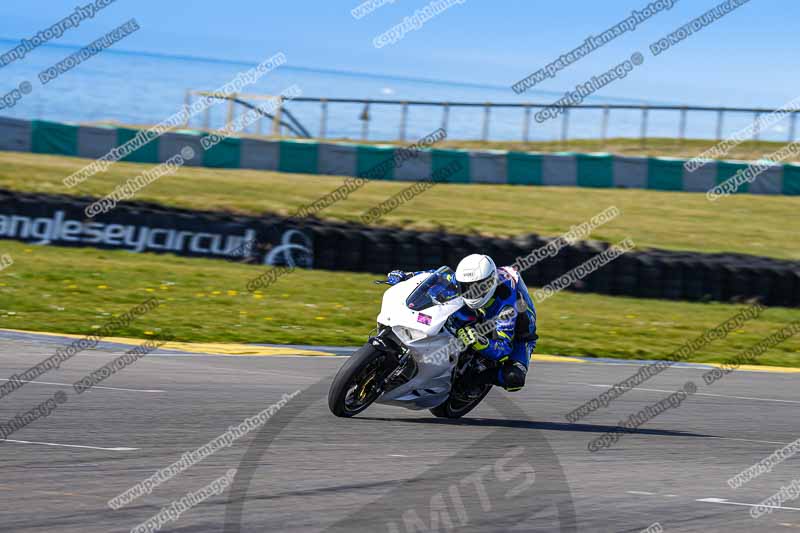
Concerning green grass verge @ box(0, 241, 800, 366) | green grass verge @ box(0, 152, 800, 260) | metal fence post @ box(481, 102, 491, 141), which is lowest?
green grass verge @ box(0, 241, 800, 366)

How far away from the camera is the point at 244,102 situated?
34.8 metres

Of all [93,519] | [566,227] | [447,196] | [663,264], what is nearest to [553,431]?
[93,519]

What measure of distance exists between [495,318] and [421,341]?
2.79 feet

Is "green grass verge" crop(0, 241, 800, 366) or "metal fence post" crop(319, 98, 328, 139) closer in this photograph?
"green grass verge" crop(0, 241, 800, 366)

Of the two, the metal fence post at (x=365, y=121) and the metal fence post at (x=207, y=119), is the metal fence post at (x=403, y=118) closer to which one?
the metal fence post at (x=365, y=121)

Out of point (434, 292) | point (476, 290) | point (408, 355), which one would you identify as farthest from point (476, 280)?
point (408, 355)

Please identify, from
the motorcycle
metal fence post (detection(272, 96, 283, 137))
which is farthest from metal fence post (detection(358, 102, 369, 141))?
the motorcycle

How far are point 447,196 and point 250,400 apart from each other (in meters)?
19.0

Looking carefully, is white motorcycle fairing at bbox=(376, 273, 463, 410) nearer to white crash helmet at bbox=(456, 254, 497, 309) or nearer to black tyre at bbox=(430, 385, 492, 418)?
white crash helmet at bbox=(456, 254, 497, 309)

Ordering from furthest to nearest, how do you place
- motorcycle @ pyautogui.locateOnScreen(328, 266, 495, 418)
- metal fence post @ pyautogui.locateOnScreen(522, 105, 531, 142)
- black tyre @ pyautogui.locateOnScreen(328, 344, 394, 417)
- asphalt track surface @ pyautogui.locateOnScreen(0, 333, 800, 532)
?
metal fence post @ pyautogui.locateOnScreen(522, 105, 531, 142), motorcycle @ pyautogui.locateOnScreen(328, 266, 495, 418), black tyre @ pyautogui.locateOnScreen(328, 344, 394, 417), asphalt track surface @ pyautogui.locateOnScreen(0, 333, 800, 532)

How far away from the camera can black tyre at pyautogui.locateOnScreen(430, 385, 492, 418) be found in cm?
976

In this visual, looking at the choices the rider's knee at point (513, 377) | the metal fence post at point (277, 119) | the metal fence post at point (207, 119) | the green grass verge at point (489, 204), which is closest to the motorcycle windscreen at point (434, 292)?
the rider's knee at point (513, 377)

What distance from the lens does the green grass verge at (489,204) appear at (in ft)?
80.6

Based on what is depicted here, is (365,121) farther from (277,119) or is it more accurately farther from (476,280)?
(476,280)
